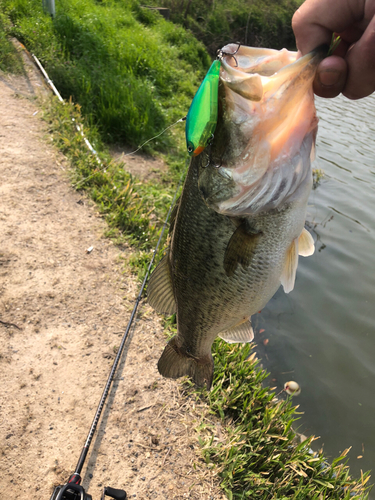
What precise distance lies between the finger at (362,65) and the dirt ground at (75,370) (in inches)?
100

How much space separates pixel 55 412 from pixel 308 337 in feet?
10.7

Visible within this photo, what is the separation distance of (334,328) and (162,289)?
12.3 feet

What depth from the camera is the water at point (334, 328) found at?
3775mm

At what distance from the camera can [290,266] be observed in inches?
59.2

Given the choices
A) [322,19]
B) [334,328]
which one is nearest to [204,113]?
[322,19]

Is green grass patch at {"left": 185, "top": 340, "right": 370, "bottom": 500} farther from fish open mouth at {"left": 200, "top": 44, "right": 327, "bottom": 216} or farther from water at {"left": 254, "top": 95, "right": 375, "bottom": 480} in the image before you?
fish open mouth at {"left": 200, "top": 44, "right": 327, "bottom": 216}

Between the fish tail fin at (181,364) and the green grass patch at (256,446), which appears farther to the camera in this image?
the green grass patch at (256,446)

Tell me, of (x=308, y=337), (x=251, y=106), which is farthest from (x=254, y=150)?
(x=308, y=337)

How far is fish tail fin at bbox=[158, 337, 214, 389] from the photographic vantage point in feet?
6.20

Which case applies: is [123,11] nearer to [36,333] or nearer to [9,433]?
[36,333]

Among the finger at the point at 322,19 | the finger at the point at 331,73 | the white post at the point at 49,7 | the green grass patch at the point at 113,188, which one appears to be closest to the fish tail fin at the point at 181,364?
the finger at the point at 331,73

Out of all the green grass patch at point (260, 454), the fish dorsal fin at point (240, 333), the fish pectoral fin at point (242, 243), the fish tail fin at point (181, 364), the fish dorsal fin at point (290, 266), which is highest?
the fish pectoral fin at point (242, 243)

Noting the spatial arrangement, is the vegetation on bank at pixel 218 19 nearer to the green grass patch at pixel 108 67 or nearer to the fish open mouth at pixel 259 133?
the green grass patch at pixel 108 67

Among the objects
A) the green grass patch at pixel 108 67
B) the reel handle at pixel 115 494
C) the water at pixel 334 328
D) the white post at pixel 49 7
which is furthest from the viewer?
the white post at pixel 49 7
